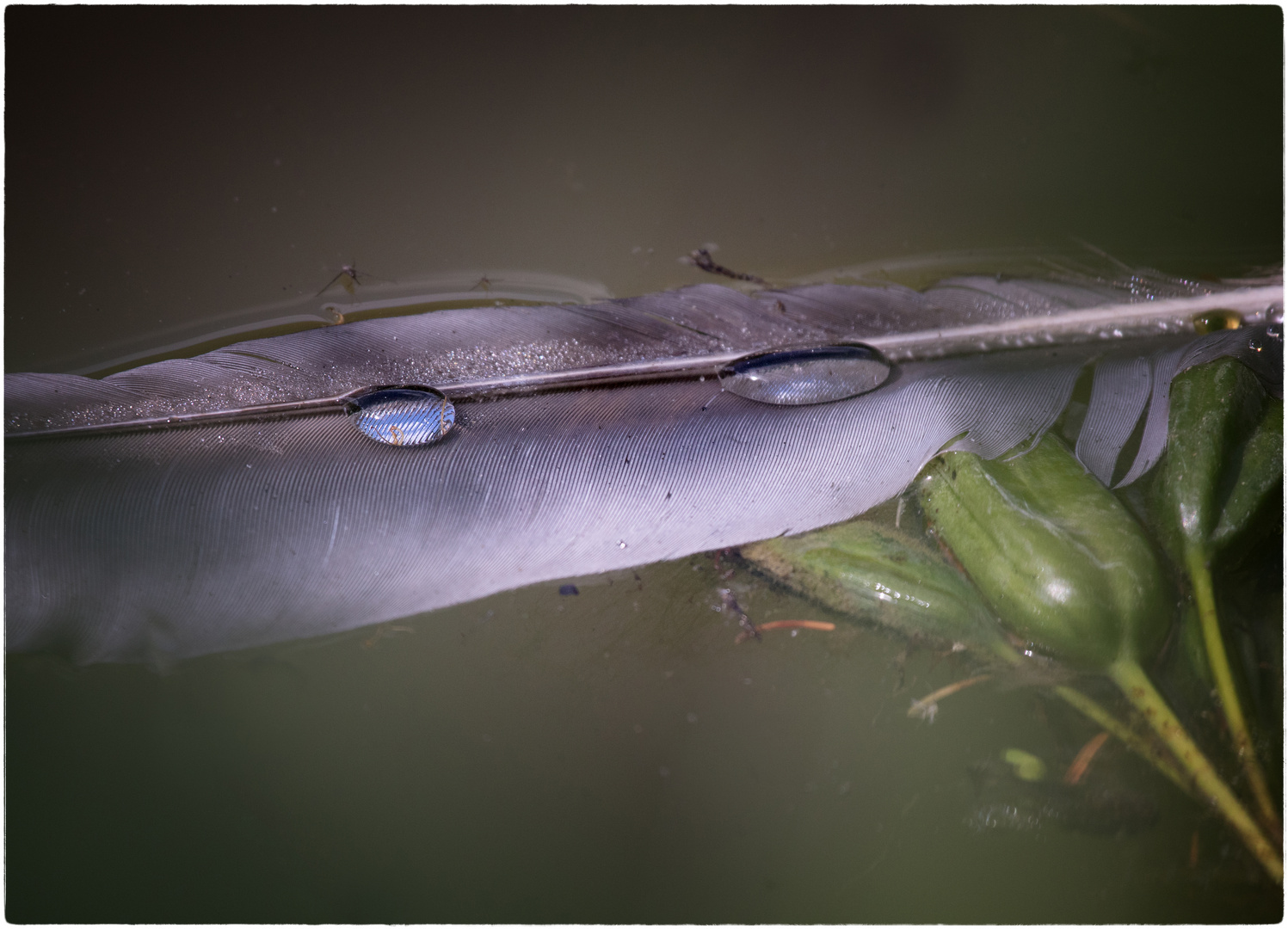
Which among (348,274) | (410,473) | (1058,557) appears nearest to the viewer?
(1058,557)

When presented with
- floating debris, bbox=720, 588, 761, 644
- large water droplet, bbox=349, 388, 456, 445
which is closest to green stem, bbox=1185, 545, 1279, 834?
floating debris, bbox=720, 588, 761, 644

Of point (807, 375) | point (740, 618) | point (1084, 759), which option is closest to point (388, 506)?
point (740, 618)

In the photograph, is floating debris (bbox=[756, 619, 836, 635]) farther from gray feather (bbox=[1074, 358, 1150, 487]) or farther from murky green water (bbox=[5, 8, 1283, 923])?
gray feather (bbox=[1074, 358, 1150, 487])

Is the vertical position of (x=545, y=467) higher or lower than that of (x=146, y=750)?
higher

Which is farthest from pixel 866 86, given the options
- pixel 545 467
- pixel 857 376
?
pixel 545 467

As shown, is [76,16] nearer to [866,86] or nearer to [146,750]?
[146,750]

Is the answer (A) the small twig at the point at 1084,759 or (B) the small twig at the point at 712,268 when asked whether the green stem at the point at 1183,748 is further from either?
(B) the small twig at the point at 712,268

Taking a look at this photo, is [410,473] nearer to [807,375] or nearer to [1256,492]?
[807,375]
